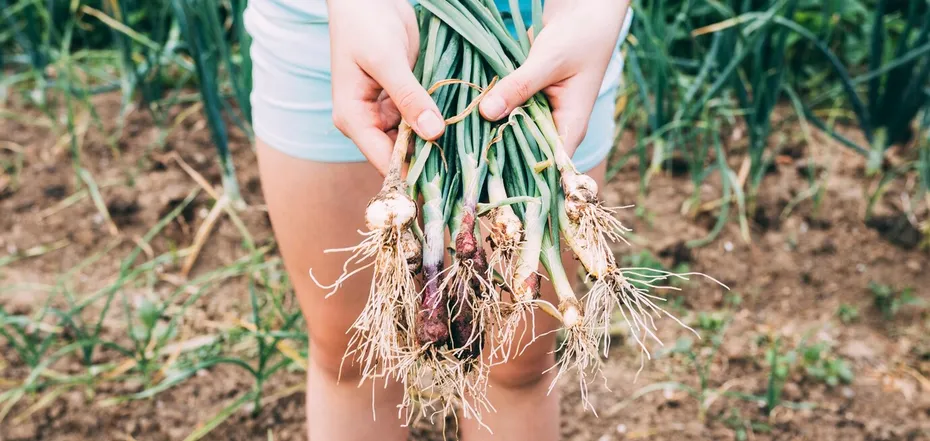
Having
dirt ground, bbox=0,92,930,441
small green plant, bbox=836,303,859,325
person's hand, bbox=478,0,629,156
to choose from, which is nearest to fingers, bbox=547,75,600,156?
person's hand, bbox=478,0,629,156

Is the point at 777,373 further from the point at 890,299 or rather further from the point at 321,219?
the point at 321,219

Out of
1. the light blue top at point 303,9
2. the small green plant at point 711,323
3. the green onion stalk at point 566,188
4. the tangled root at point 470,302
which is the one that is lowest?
the small green plant at point 711,323

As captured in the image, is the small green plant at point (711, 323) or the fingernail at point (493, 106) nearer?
the fingernail at point (493, 106)

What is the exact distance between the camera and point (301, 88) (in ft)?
3.18

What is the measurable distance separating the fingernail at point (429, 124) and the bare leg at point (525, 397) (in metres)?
0.33

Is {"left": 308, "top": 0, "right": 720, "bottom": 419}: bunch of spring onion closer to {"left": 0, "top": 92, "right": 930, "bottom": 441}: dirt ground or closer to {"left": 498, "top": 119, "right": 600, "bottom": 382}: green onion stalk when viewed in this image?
{"left": 498, "top": 119, "right": 600, "bottom": 382}: green onion stalk

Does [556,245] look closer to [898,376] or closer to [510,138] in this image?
[510,138]

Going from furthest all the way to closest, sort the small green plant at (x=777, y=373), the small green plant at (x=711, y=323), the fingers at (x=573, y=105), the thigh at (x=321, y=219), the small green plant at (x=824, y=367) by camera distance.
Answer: the small green plant at (x=711, y=323), the small green plant at (x=824, y=367), the small green plant at (x=777, y=373), the thigh at (x=321, y=219), the fingers at (x=573, y=105)

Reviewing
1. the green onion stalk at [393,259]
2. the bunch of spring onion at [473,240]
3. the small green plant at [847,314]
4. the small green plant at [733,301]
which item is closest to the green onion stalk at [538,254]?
the bunch of spring onion at [473,240]

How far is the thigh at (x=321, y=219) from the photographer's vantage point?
1.00 metres

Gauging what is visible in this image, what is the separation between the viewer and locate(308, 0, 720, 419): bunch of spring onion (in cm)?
75

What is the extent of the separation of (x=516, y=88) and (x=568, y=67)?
0.24 feet

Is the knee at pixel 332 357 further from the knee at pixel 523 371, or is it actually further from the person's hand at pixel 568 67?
the person's hand at pixel 568 67

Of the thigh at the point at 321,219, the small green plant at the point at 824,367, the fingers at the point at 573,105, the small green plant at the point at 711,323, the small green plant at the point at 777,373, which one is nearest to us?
the fingers at the point at 573,105
